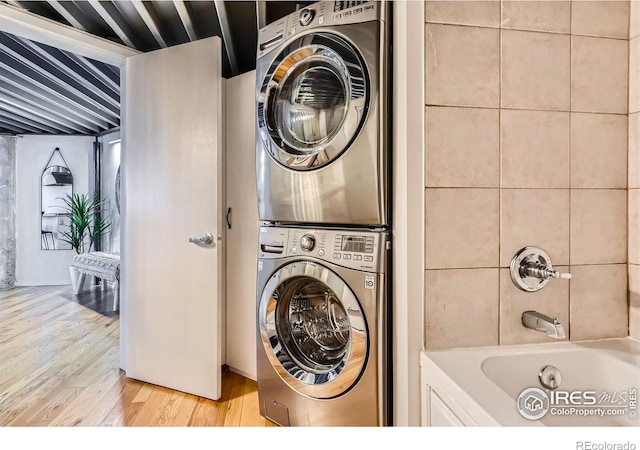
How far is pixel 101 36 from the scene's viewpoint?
2371 millimetres

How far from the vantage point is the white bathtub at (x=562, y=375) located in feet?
3.38

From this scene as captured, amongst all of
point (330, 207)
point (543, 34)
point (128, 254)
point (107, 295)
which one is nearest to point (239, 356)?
point (128, 254)

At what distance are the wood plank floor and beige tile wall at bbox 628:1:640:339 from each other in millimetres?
1603

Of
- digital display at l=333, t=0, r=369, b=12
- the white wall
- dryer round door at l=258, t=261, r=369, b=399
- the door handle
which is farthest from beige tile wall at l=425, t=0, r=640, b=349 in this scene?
the white wall

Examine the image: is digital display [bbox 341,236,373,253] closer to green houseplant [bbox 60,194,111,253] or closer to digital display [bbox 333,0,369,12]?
digital display [bbox 333,0,369,12]

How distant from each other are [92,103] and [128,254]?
257 centimetres

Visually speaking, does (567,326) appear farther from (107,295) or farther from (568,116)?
(107,295)

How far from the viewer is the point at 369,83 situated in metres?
1.31

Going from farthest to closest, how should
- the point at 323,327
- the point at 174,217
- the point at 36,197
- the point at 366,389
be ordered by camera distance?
the point at 36,197
the point at 174,217
the point at 323,327
the point at 366,389

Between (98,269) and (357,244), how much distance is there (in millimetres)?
3809

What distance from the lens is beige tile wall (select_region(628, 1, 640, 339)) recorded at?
120cm

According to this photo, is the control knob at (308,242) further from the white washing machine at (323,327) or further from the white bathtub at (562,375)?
the white bathtub at (562,375)

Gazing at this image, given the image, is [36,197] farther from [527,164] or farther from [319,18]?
[527,164]

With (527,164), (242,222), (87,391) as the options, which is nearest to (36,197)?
(87,391)
